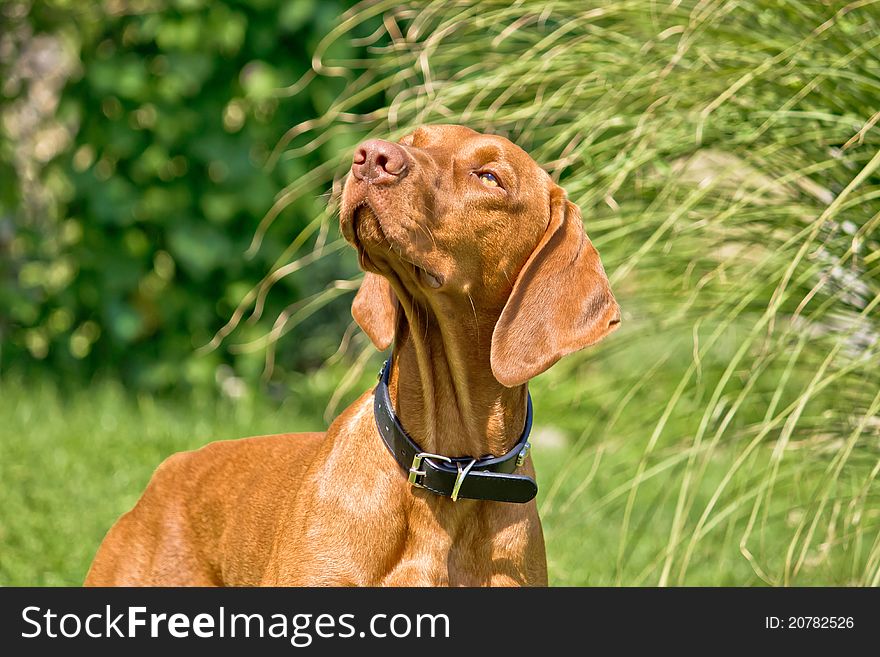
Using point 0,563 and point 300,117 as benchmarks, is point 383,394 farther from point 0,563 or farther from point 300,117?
point 300,117

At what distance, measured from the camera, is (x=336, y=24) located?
5281 mm

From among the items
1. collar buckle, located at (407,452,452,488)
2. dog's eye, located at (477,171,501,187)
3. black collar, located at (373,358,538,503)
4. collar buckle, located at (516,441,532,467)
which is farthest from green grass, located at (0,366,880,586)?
dog's eye, located at (477,171,501,187)

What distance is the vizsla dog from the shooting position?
261 cm

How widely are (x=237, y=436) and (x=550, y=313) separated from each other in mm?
2679

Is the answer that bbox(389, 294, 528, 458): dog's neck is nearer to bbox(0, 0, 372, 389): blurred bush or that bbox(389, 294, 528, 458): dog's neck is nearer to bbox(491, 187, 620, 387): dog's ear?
bbox(491, 187, 620, 387): dog's ear

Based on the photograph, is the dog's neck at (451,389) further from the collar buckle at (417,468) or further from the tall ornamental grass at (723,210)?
the tall ornamental grass at (723,210)

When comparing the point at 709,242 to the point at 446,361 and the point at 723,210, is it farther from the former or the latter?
the point at 446,361

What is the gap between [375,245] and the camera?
255 cm

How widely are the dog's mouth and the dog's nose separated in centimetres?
5

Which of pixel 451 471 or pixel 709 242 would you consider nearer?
pixel 451 471

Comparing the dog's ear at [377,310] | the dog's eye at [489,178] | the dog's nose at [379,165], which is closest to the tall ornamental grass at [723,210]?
the dog's ear at [377,310]

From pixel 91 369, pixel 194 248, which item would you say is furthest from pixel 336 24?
pixel 91 369

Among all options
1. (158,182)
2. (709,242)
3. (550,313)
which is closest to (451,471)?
(550,313)

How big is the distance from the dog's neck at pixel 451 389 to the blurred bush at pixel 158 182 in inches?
98.7
